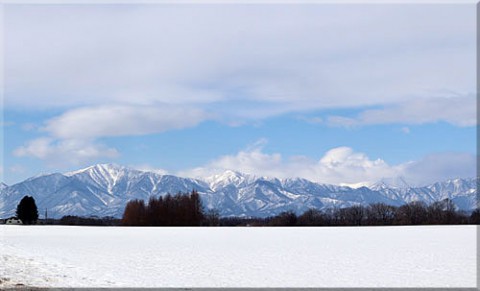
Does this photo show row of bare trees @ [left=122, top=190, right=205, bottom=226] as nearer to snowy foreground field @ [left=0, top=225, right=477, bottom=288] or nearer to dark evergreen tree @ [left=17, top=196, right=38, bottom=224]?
dark evergreen tree @ [left=17, top=196, right=38, bottom=224]

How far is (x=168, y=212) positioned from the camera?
112062 millimetres

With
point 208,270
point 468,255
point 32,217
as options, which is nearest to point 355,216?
point 32,217

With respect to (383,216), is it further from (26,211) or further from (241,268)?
(241,268)

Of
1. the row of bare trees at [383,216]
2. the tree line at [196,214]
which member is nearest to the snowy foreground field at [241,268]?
the tree line at [196,214]

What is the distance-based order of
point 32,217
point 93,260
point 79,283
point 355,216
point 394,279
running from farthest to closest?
1. point 355,216
2. point 32,217
3. point 93,260
4. point 394,279
5. point 79,283

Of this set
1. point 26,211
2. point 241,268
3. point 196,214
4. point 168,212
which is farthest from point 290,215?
point 241,268

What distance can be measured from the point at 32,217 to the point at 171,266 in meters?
99.7

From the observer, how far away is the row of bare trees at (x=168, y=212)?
11050cm

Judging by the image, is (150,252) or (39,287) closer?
(39,287)

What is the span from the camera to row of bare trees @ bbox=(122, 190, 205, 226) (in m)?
110

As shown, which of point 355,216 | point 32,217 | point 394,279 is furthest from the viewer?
point 355,216

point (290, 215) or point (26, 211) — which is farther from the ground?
point (26, 211)

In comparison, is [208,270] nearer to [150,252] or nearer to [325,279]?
[325,279]

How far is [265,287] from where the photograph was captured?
18.9 m
